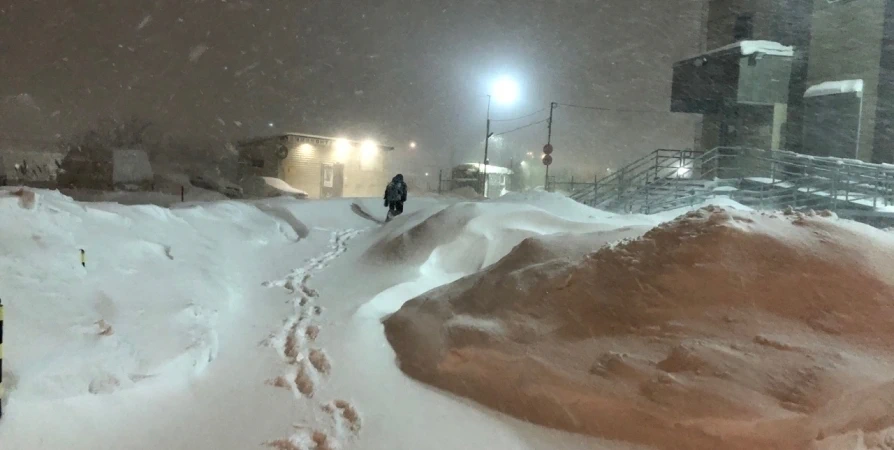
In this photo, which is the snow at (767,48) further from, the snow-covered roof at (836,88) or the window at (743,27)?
the window at (743,27)

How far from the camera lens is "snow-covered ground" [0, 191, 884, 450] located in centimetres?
379

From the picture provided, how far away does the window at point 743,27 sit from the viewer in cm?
2544

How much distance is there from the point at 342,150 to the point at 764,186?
31.7 meters

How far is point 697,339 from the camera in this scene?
4113 mm

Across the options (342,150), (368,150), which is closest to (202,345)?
(342,150)

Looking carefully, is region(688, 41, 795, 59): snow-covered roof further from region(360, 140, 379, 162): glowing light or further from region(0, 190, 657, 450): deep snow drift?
region(360, 140, 379, 162): glowing light

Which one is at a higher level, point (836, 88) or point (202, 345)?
point (836, 88)

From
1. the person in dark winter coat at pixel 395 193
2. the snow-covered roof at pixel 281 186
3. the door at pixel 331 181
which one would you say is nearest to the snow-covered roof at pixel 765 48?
the person in dark winter coat at pixel 395 193

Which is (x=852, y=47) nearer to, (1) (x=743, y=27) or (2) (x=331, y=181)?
(1) (x=743, y=27)

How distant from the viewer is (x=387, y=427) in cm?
402

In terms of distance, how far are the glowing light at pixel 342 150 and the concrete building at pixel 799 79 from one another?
2505 cm

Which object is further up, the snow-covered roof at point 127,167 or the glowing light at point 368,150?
the glowing light at point 368,150

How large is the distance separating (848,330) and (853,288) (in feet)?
1.52

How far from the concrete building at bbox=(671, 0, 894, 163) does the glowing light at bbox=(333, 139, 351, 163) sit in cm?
2505
